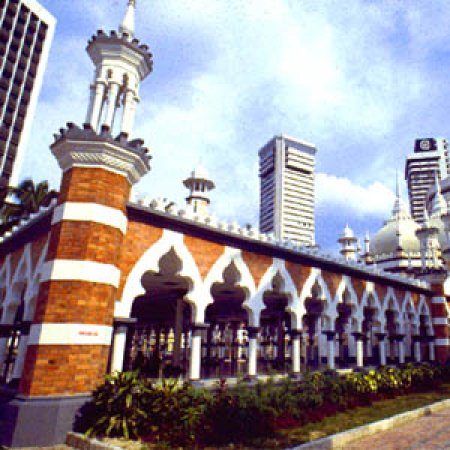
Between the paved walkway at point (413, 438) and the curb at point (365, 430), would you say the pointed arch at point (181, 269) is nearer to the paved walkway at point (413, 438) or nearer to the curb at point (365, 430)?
the curb at point (365, 430)

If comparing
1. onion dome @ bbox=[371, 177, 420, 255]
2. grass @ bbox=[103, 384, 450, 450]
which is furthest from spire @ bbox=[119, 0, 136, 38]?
onion dome @ bbox=[371, 177, 420, 255]

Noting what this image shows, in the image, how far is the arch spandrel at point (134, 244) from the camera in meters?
10.3

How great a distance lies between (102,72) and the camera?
37.3 feet

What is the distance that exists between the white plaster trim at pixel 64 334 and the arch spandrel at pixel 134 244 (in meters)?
1.38

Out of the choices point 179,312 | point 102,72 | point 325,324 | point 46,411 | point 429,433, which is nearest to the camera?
point 46,411

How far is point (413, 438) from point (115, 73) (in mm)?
12040

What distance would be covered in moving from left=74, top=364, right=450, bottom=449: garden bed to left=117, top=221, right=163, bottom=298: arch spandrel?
269 centimetres

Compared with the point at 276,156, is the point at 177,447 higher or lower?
lower

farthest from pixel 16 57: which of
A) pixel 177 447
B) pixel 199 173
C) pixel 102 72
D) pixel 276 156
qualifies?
pixel 276 156

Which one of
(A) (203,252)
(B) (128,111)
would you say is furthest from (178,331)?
(B) (128,111)

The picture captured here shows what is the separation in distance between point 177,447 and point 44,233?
757 centimetres

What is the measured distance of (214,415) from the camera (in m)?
8.54

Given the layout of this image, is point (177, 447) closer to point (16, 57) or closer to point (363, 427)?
point (363, 427)

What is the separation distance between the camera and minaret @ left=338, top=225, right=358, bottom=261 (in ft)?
109
